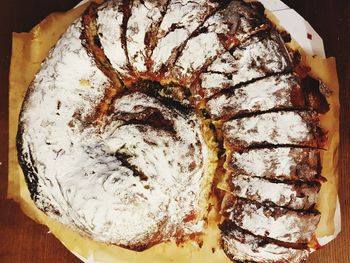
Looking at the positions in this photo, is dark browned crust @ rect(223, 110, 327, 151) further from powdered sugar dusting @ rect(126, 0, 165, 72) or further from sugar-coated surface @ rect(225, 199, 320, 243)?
powdered sugar dusting @ rect(126, 0, 165, 72)


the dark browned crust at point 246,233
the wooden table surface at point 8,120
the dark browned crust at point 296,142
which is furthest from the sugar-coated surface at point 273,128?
the wooden table surface at point 8,120

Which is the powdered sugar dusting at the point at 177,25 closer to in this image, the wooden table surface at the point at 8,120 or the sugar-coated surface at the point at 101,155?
the sugar-coated surface at the point at 101,155

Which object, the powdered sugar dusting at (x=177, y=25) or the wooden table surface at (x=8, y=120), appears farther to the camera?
the wooden table surface at (x=8, y=120)

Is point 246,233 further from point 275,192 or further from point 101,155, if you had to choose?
point 101,155

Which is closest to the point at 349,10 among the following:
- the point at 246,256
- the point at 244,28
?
the point at 244,28

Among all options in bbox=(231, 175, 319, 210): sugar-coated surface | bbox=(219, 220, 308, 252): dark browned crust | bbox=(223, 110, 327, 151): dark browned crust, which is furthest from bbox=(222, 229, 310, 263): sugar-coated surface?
bbox=(223, 110, 327, 151): dark browned crust

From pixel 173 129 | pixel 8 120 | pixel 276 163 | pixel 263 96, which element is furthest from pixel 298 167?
pixel 8 120

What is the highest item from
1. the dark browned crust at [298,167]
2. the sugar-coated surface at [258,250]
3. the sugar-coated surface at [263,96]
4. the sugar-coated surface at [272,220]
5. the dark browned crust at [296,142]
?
the sugar-coated surface at [263,96]
